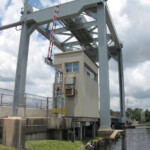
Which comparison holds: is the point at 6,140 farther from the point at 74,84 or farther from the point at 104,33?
the point at 104,33

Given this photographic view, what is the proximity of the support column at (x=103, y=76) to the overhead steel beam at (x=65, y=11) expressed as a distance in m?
1.77

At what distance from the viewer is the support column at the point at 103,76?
22641 mm

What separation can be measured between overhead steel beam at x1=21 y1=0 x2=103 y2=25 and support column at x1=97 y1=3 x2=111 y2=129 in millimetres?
1768

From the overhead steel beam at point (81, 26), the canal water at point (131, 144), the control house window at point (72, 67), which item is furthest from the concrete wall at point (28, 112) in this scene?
the overhead steel beam at point (81, 26)

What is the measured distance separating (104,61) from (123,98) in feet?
96.1

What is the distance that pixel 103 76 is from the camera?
23.7m

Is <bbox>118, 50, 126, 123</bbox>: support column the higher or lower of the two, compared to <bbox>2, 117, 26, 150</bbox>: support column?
higher

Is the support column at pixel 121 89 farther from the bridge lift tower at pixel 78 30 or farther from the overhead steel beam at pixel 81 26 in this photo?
the overhead steel beam at pixel 81 26

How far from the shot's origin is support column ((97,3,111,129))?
22.6 metres

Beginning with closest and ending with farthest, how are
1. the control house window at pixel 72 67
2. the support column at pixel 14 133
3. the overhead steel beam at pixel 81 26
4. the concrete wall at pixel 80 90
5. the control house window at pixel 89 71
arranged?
1. the support column at pixel 14 133
2. the concrete wall at pixel 80 90
3. the control house window at pixel 72 67
4. the control house window at pixel 89 71
5. the overhead steel beam at pixel 81 26

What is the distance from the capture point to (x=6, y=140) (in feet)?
30.4

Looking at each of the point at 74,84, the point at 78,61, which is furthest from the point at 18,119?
the point at 78,61

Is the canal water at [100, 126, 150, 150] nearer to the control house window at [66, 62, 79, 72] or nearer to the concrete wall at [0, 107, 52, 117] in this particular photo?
the concrete wall at [0, 107, 52, 117]

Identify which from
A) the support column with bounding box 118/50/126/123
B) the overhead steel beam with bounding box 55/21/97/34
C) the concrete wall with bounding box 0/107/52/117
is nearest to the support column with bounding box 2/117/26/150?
the concrete wall with bounding box 0/107/52/117
